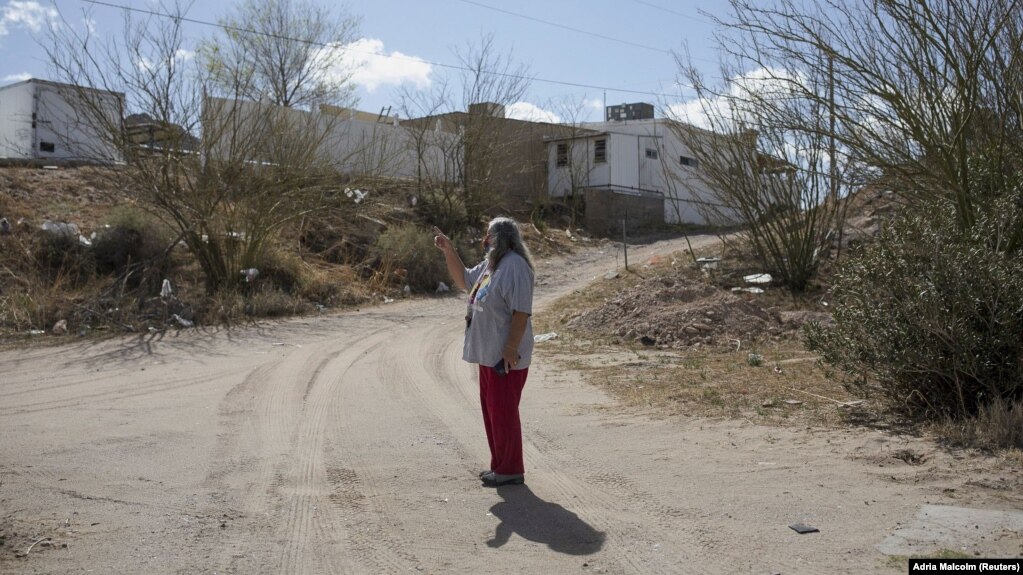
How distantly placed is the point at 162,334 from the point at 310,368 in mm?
5015

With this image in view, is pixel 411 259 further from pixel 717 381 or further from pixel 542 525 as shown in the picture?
pixel 542 525

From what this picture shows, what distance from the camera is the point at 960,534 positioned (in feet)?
14.8

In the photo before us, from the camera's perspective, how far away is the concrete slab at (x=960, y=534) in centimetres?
429

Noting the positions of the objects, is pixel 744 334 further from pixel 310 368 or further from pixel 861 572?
pixel 861 572

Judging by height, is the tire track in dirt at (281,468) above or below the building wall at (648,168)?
below

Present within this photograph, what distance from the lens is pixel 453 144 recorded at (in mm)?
29922

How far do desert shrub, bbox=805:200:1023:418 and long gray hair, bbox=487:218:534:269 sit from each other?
3334mm

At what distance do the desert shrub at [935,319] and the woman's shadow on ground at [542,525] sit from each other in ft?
11.4

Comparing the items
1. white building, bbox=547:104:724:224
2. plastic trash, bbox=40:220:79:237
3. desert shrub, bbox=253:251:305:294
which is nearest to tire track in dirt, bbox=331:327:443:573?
desert shrub, bbox=253:251:305:294

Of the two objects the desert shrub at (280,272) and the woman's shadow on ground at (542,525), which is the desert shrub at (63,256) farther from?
the woman's shadow on ground at (542,525)

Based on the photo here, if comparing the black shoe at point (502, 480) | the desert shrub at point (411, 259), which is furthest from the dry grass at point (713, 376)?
the desert shrub at point (411, 259)

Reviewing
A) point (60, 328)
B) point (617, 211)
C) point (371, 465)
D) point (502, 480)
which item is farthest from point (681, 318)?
point (617, 211)

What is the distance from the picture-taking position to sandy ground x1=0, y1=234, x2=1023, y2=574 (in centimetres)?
449

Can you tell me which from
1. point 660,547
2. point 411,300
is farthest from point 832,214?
point 660,547
